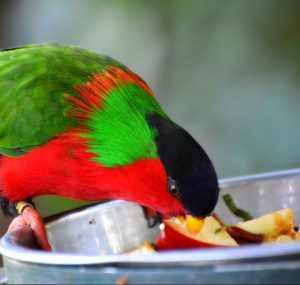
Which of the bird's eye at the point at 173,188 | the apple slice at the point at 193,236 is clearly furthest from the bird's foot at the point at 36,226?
the bird's eye at the point at 173,188

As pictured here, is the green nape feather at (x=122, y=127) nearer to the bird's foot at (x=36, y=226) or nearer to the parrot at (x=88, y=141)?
the parrot at (x=88, y=141)

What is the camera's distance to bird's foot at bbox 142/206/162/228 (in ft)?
4.79

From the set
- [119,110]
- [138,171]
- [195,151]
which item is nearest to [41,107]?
[119,110]

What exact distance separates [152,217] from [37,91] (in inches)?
24.0

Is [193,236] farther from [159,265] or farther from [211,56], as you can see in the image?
[211,56]

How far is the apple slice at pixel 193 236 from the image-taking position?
1009 mm

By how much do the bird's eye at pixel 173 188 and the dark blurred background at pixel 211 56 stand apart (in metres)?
1.38

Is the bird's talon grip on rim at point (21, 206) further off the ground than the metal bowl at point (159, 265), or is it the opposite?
the metal bowl at point (159, 265)

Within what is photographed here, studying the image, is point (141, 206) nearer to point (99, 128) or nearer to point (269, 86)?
point (99, 128)

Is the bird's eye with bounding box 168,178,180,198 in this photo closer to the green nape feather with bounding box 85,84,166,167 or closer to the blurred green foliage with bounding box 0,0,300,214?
the green nape feather with bounding box 85,84,166,167

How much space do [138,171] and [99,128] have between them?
0.60 feet

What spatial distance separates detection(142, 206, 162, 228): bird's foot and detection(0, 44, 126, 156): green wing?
38 centimetres

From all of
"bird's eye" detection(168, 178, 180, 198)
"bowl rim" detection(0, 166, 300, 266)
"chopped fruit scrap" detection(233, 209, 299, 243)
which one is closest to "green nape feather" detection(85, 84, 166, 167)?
"bird's eye" detection(168, 178, 180, 198)

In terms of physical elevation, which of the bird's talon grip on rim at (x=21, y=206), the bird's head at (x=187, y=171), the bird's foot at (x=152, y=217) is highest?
the bird's head at (x=187, y=171)
